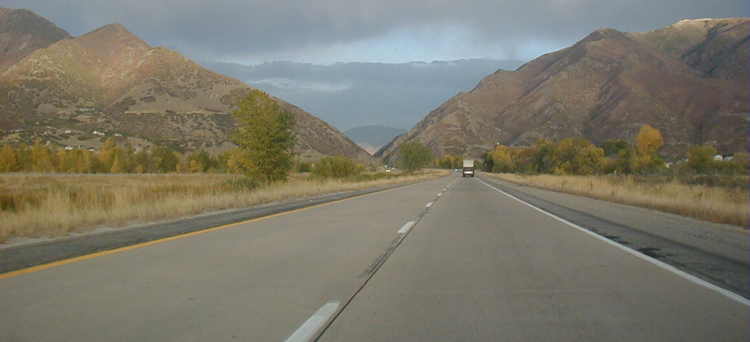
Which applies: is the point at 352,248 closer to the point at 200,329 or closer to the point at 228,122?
the point at 200,329

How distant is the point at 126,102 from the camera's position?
118 metres

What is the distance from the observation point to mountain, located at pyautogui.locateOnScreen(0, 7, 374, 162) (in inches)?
4040

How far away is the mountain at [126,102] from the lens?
10262 centimetres

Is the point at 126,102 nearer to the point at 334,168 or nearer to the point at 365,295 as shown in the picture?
the point at 334,168

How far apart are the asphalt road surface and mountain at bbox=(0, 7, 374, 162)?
9211 cm

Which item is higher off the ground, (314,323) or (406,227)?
(314,323)

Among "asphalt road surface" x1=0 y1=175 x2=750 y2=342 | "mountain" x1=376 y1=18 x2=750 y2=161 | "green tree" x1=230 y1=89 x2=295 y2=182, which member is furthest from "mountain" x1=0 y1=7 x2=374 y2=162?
"asphalt road surface" x1=0 y1=175 x2=750 y2=342

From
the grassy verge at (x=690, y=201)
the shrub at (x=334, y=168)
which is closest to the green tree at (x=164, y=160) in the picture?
the shrub at (x=334, y=168)

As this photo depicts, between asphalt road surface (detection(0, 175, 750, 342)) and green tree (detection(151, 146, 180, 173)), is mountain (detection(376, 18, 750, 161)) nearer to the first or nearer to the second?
green tree (detection(151, 146, 180, 173))

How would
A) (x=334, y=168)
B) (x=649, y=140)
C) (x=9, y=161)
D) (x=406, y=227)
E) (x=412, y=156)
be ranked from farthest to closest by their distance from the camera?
(x=649, y=140) → (x=412, y=156) → (x=9, y=161) → (x=334, y=168) → (x=406, y=227)

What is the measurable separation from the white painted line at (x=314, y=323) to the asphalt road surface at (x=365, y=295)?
18mm

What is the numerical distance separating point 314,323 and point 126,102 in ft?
421

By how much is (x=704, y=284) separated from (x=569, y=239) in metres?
4.15

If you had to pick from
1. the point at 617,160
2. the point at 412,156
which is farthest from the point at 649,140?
the point at 412,156
